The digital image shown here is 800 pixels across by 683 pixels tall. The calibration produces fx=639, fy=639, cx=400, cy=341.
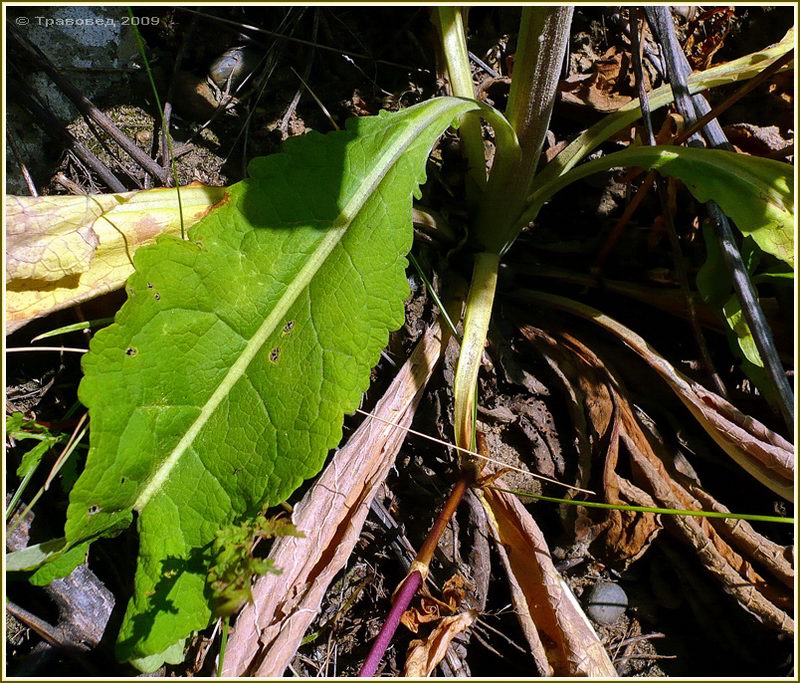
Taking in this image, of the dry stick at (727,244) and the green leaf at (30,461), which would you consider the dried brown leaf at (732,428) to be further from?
the green leaf at (30,461)

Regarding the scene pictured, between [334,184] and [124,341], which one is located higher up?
[334,184]

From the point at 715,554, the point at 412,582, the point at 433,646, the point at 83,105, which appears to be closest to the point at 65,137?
the point at 83,105

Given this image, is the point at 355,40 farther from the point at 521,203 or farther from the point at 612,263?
the point at 612,263

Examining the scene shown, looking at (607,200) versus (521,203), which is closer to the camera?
(521,203)

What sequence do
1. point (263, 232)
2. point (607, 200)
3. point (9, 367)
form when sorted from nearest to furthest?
1. point (263, 232)
2. point (9, 367)
3. point (607, 200)

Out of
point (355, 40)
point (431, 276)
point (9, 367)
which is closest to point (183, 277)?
point (9, 367)

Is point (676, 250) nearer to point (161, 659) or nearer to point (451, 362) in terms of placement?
point (451, 362)

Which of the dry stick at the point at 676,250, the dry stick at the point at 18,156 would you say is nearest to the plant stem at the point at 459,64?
the dry stick at the point at 676,250
